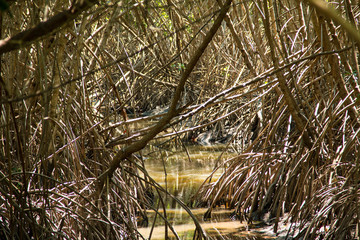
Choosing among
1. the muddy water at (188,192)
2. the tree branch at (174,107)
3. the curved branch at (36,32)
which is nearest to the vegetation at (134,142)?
the tree branch at (174,107)

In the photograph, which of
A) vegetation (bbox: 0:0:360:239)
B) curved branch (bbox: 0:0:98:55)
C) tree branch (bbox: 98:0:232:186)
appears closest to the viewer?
curved branch (bbox: 0:0:98:55)

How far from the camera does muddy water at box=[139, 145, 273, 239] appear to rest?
143 inches

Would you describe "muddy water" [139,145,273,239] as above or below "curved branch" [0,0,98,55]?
below

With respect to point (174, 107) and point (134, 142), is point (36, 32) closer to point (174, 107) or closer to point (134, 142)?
point (174, 107)

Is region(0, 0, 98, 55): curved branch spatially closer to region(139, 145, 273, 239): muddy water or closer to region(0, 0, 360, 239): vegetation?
region(0, 0, 360, 239): vegetation

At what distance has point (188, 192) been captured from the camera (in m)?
4.93

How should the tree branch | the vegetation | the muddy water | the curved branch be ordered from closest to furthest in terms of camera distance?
the curved branch
the tree branch
the vegetation
the muddy water

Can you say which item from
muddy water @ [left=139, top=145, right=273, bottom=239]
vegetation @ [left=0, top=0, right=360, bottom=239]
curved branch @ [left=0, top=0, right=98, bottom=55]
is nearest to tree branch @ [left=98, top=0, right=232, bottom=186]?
vegetation @ [left=0, top=0, right=360, bottom=239]

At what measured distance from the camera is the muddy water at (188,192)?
3633mm

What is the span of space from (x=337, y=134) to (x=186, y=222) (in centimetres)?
138

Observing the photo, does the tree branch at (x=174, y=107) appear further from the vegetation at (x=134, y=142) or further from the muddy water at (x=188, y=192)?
the muddy water at (x=188, y=192)

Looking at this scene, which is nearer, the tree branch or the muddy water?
the tree branch

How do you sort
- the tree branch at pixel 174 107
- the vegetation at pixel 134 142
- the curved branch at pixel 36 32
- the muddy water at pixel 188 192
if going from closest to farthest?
the curved branch at pixel 36 32 → the tree branch at pixel 174 107 → the vegetation at pixel 134 142 → the muddy water at pixel 188 192

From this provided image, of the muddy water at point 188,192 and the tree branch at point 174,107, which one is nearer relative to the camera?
the tree branch at point 174,107
